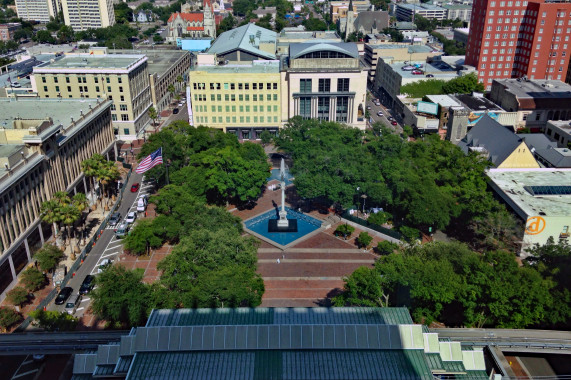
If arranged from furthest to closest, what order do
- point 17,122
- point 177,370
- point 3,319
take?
point 17,122, point 3,319, point 177,370

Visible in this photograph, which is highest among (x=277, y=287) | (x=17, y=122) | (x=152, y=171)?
(x=17, y=122)

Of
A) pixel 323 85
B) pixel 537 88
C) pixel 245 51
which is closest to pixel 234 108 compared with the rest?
pixel 323 85

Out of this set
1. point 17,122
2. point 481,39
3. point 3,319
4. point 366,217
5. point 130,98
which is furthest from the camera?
point 481,39

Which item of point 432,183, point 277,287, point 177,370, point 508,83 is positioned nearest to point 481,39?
point 508,83

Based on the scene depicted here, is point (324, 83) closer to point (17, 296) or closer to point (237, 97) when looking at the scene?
point (237, 97)

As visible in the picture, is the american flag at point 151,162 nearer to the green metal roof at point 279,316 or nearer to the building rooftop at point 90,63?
the green metal roof at point 279,316

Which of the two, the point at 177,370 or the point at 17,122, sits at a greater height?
the point at 17,122

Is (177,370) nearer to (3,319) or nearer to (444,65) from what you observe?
(3,319)
